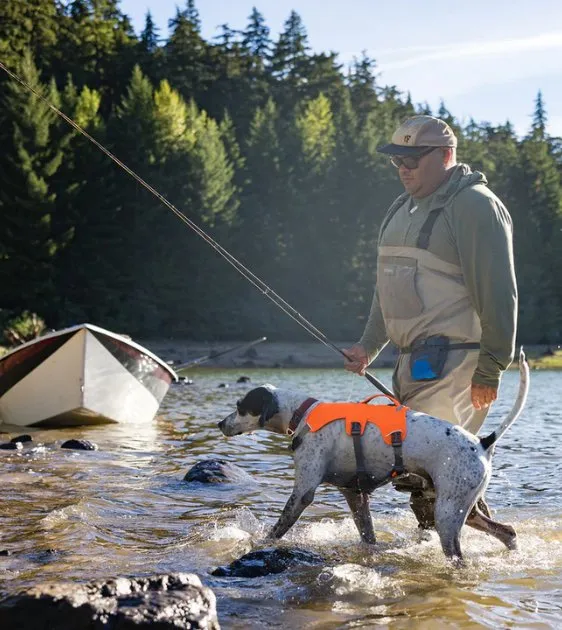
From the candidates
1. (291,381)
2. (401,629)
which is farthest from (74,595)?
(291,381)

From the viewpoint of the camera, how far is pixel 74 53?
235 ft

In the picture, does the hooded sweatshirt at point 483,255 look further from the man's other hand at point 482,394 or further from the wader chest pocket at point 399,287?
the wader chest pocket at point 399,287

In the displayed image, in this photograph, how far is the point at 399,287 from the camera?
231 inches

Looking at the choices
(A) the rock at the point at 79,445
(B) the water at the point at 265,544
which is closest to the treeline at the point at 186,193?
(A) the rock at the point at 79,445

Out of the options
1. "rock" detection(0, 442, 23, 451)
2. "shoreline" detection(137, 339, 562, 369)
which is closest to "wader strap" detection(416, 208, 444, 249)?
"rock" detection(0, 442, 23, 451)

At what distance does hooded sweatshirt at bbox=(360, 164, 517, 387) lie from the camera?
539cm

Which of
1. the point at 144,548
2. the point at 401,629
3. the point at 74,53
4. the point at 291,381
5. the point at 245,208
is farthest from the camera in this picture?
the point at 74,53

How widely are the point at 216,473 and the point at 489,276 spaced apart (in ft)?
15.2

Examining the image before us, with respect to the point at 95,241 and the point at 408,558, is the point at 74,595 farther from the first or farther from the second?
the point at 95,241

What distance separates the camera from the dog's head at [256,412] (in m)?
5.88

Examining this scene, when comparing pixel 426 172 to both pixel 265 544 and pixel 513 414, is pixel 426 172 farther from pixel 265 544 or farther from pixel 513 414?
pixel 265 544

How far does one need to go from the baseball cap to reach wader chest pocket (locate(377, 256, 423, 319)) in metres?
0.68

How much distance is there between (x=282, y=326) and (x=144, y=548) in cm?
4866

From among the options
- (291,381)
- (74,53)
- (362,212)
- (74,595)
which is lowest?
(291,381)
